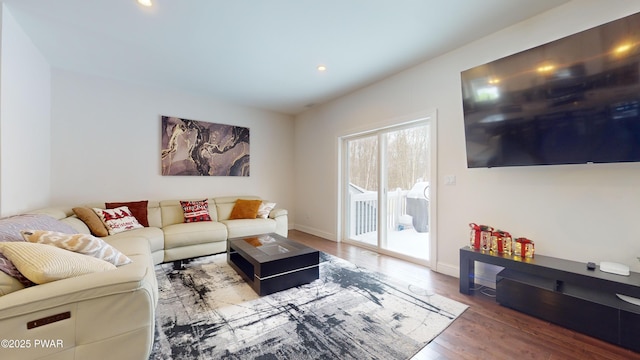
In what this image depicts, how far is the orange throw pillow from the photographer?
156 inches

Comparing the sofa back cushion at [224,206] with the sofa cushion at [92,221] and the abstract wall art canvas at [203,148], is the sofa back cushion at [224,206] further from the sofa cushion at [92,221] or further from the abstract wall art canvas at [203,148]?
the sofa cushion at [92,221]

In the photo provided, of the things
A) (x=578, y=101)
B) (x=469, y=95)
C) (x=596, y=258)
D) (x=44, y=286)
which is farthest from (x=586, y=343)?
(x=44, y=286)

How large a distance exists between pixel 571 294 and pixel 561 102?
146cm

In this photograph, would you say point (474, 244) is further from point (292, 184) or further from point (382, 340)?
point (292, 184)

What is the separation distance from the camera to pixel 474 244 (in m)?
2.39

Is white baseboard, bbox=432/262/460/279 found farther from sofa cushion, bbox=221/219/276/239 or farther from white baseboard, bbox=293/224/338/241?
sofa cushion, bbox=221/219/276/239

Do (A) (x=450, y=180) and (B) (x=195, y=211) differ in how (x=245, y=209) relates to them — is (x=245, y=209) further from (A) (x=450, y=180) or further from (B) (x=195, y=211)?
(A) (x=450, y=180)

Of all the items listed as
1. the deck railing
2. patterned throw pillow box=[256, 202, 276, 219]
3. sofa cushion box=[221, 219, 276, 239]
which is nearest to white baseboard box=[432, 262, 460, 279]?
the deck railing

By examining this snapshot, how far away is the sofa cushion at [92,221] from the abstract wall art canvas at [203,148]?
1.22 m

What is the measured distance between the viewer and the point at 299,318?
1904mm

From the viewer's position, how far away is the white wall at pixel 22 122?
6.89 feet

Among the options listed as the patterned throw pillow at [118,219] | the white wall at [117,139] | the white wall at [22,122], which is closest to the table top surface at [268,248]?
the patterned throw pillow at [118,219]

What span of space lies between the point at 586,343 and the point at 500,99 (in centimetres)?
193

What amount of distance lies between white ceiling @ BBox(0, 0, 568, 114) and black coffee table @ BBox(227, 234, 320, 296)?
7.21ft
